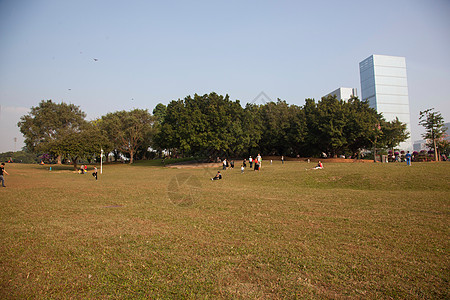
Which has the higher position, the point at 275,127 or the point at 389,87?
the point at 389,87

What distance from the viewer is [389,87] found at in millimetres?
132625

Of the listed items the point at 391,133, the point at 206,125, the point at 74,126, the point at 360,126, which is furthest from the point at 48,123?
the point at 391,133

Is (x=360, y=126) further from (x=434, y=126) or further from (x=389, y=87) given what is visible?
(x=389, y=87)

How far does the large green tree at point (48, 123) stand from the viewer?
70062 millimetres

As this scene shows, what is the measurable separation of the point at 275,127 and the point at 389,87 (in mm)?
104675

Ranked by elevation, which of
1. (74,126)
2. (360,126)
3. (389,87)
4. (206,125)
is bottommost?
(360,126)

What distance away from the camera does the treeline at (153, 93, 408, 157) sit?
168 ft

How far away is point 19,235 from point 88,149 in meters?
46.9

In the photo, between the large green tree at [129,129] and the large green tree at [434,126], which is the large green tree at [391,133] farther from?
the large green tree at [129,129]

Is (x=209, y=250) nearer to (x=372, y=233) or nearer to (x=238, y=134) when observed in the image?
(x=372, y=233)

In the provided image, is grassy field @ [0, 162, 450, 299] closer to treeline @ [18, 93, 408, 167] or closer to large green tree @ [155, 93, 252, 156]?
large green tree @ [155, 93, 252, 156]

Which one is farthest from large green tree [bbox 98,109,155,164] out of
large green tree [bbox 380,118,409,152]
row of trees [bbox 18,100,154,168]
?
large green tree [bbox 380,118,409,152]

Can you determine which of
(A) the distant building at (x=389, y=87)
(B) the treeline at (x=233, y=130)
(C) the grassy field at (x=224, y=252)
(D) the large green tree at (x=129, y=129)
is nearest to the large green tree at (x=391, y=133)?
(B) the treeline at (x=233, y=130)

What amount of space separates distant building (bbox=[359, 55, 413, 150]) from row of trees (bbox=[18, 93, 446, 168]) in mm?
84720
